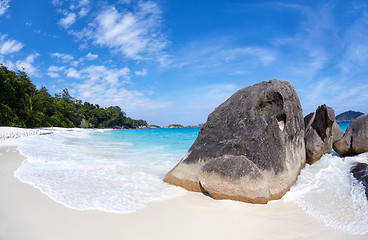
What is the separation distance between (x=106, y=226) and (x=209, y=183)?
210 centimetres

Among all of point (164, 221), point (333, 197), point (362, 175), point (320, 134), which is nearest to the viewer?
point (164, 221)

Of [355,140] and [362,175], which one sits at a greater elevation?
[355,140]

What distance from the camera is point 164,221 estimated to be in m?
3.12

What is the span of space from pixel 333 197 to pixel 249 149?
6.33 feet

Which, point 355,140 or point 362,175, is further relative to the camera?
point 355,140

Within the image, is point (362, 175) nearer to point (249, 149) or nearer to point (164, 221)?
point (249, 149)

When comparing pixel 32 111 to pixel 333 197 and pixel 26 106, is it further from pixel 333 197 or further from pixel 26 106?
pixel 333 197

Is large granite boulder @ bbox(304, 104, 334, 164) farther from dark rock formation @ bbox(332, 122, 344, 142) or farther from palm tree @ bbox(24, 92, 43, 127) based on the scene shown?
palm tree @ bbox(24, 92, 43, 127)

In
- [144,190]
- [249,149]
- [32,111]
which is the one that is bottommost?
[144,190]

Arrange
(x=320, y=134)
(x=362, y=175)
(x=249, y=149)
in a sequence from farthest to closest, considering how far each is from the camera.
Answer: (x=320, y=134) < (x=362, y=175) < (x=249, y=149)

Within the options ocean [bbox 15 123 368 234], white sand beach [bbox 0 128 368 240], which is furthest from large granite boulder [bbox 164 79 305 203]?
ocean [bbox 15 123 368 234]

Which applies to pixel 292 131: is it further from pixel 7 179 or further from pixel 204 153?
pixel 7 179

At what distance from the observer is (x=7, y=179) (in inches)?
191

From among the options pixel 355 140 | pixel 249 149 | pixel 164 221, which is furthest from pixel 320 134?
pixel 164 221
